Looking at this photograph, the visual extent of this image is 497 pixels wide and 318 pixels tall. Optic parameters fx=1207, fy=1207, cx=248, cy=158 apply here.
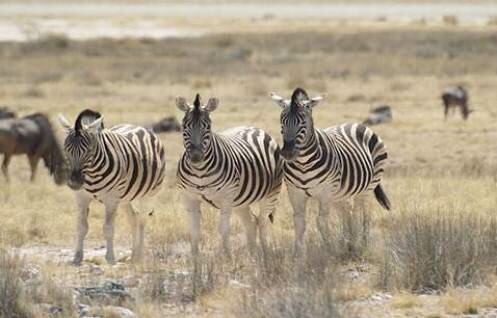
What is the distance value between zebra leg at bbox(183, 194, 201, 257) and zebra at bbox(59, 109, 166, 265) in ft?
2.17

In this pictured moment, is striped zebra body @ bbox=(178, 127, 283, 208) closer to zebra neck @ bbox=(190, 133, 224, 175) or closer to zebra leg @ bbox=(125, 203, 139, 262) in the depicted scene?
zebra neck @ bbox=(190, 133, 224, 175)

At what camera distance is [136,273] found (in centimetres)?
1008

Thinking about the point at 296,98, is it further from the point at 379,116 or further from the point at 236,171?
the point at 379,116

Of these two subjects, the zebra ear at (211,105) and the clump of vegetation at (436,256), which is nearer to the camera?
the clump of vegetation at (436,256)

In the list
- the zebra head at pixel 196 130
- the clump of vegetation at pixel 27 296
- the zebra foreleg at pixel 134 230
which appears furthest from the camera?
the zebra foreleg at pixel 134 230

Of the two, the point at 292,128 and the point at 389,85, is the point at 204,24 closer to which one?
the point at 389,85

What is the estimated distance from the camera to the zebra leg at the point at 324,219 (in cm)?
Answer: 1040

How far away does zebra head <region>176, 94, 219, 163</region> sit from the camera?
Result: 10297mm

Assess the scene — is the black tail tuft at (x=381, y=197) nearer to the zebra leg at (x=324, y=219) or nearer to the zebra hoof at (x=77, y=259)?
the zebra leg at (x=324, y=219)

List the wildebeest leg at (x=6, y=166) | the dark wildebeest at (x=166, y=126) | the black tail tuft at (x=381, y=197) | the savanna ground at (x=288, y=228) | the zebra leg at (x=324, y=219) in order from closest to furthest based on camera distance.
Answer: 1. the savanna ground at (x=288, y=228)
2. the zebra leg at (x=324, y=219)
3. the black tail tuft at (x=381, y=197)
4. the wildebeest leg at (x=6, y=166)
5. the dark wildebeest at (x=166, y=126)

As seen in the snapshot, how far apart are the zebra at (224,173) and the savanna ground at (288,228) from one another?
352 millimetres

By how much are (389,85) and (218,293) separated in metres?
25.7

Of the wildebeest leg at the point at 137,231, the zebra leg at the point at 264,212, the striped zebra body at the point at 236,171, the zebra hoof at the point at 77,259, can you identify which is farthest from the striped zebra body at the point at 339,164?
the zebra hoof at the point at 77,259

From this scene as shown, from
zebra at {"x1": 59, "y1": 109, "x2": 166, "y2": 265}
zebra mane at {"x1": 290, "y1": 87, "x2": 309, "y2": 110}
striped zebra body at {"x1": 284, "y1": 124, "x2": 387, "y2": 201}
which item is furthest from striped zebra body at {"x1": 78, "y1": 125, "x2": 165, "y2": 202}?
zebra mane at {"x1": 290, "y1": 87, "x2": 309, "y2": 110}
